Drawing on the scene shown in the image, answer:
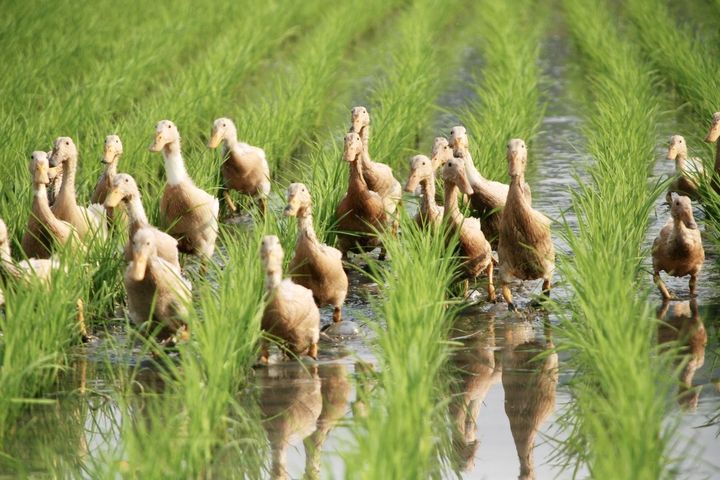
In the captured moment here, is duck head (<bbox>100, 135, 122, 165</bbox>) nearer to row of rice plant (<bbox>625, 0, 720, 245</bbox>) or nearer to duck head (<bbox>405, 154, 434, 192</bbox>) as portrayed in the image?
duck head (<bbox>405, 154, 434, 192</bbox>)

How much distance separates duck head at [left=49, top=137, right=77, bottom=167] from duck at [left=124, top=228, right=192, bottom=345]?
5.35 ft

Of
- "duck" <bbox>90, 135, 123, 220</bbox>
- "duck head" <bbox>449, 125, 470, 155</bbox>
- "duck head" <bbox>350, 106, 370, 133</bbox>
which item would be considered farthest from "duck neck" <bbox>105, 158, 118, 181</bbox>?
"duck head" <bbox>449, 125, 470, 155</bbox>

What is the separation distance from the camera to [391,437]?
132 inches

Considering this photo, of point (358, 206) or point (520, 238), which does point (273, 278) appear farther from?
point (358, 206)

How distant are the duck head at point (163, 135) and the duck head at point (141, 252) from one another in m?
1.50

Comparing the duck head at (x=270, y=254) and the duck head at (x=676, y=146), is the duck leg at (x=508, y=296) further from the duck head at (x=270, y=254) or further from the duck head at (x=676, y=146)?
the duck head at (x=676, y=146)

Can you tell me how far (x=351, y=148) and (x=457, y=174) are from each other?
2.00 ft

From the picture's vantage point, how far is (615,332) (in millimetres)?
4223

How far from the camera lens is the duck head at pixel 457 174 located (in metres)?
5.93

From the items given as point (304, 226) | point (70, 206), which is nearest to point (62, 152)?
point (70, 206)

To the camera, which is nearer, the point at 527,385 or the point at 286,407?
the point at 286,407

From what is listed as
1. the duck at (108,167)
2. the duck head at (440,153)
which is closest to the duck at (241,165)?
the duck at (108,167)

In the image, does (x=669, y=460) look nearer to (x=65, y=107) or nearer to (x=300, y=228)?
(x=300, y=228)

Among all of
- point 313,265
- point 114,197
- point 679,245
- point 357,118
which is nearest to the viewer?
point 313,265
